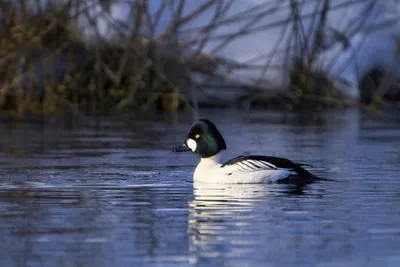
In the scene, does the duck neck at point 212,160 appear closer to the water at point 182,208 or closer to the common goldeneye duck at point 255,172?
the common goldeneye duck at point 255,172

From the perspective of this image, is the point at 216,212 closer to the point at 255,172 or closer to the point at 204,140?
the point at 255,172

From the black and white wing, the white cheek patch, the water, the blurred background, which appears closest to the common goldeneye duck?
the black and white wing

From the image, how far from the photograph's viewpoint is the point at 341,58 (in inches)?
745

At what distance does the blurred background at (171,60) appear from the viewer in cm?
1628

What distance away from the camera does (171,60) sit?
1684 centimetres

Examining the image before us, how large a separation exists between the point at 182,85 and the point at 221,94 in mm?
787

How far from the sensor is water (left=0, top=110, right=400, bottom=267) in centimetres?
526

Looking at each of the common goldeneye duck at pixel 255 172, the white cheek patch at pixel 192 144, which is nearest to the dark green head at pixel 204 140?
the white cheek patch at pixel 192 144

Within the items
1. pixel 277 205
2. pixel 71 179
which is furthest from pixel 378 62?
pixel 277 205

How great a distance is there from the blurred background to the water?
3855mm

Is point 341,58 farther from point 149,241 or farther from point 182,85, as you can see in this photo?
point 149,241

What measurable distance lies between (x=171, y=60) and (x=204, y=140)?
7.92 metres

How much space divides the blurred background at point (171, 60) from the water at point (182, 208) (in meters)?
3.86

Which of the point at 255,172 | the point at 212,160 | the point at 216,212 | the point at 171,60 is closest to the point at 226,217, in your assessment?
the point at 216,212
